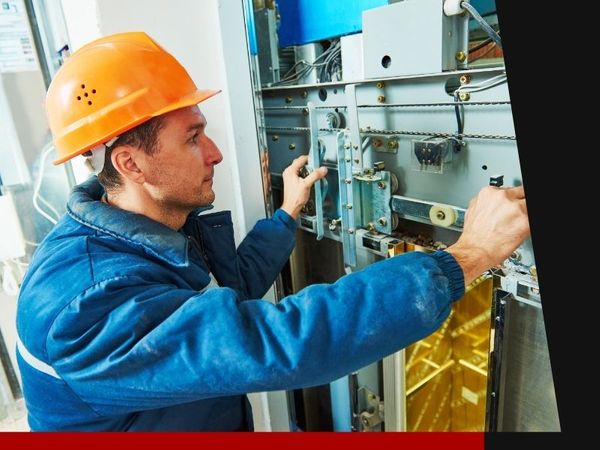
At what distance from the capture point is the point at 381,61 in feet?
3.17

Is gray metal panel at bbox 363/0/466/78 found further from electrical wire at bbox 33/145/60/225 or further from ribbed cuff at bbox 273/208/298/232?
electrical wire at bbox 33/145/60/225

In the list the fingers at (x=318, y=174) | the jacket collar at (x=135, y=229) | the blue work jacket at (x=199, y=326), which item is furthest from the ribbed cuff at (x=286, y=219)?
the blue work jacket at (x=199, y=326)

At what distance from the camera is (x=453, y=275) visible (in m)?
0.68

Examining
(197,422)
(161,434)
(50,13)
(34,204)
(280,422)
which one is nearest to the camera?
(161,434)

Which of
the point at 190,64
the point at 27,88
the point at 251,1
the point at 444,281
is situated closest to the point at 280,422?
the point at 444,281

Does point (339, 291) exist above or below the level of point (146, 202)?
below

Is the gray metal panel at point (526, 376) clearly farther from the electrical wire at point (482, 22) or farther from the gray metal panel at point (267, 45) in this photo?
the gray metal panel at point (267, 45)

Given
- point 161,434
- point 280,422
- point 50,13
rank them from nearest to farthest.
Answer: point 161,434 → point 280,422 → point 50,13

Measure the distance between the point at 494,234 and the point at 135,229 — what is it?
0.67m

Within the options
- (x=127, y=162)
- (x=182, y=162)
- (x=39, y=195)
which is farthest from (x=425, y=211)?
(x=39, y=195)

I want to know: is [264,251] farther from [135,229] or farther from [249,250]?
[135,229]

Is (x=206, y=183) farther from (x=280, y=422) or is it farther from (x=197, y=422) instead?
(x=280, y=422)

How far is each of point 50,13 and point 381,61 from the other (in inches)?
53.3

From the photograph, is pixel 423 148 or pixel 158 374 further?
pixel 423 148
